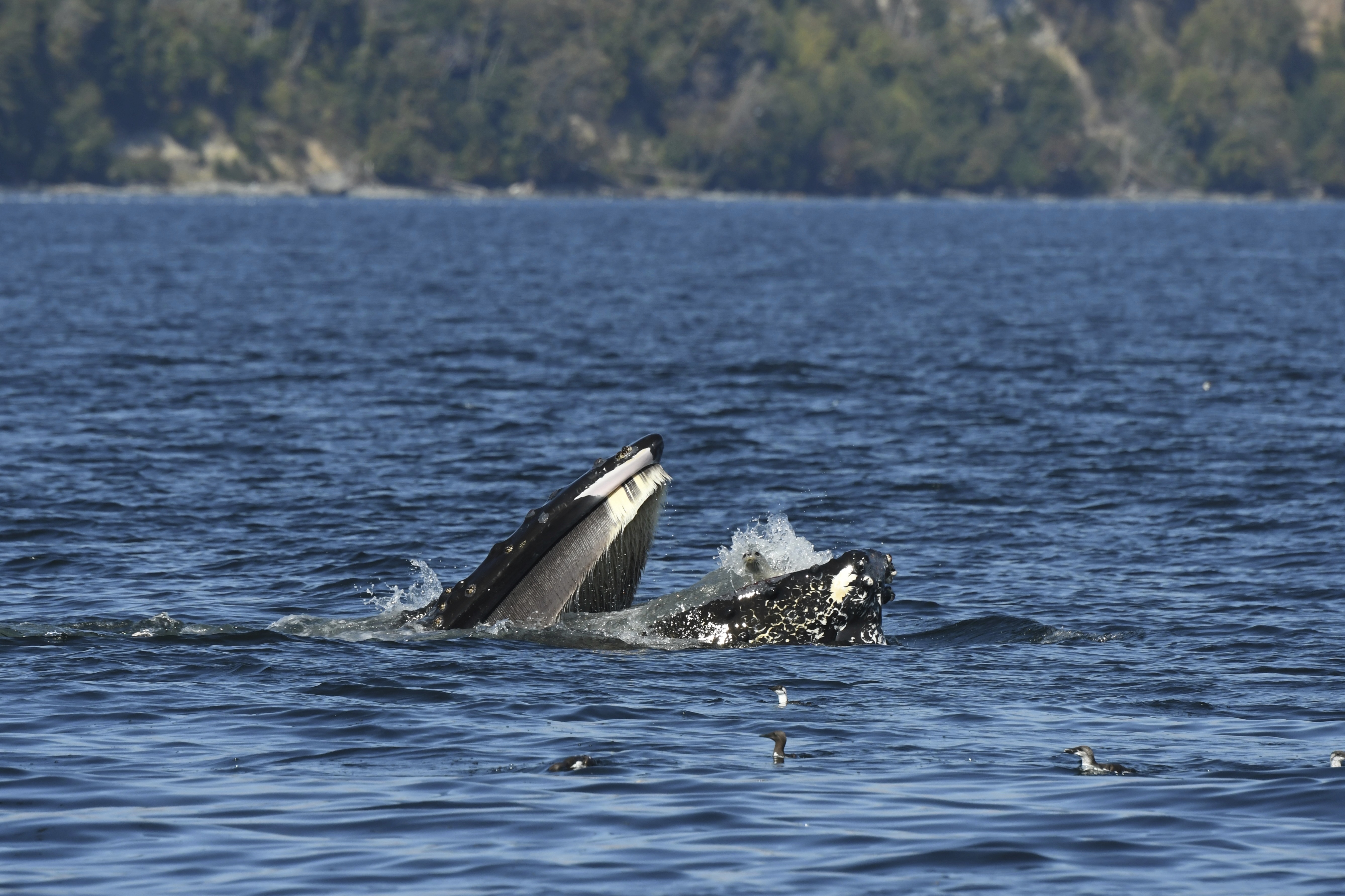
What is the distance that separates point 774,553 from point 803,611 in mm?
1626

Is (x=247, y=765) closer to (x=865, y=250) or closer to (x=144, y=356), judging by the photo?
(x=144, y=356)

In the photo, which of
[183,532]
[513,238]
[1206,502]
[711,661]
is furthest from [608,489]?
[513,238]

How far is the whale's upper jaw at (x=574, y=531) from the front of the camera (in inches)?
610

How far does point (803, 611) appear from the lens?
1719 cm

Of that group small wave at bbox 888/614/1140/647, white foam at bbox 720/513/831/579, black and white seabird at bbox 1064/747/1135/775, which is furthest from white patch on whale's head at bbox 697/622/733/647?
black and white seabird at bbox 1064/747/1135/775

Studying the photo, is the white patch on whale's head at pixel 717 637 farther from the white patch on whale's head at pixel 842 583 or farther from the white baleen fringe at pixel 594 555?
the white baleen fringe at pixel 594 555

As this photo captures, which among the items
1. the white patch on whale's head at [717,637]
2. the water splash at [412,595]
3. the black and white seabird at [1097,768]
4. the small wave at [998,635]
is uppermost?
the white patch on whale's head at [717,637]

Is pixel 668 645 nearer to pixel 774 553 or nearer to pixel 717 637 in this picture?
pixel 717 637

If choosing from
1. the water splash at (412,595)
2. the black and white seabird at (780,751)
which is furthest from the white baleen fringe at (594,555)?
the water splash at (412,595)

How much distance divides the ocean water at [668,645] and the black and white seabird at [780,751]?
0.10m

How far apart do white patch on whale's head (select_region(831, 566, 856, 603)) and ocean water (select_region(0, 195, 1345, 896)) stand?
0.73 meters

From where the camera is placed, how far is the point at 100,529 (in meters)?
25.2

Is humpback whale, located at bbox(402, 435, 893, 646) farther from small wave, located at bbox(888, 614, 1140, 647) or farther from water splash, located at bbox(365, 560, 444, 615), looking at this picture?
water splash, located at bbox(365, 560, 444, 615)

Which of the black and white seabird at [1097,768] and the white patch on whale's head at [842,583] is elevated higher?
the white patch on whale's head at [842,583]
